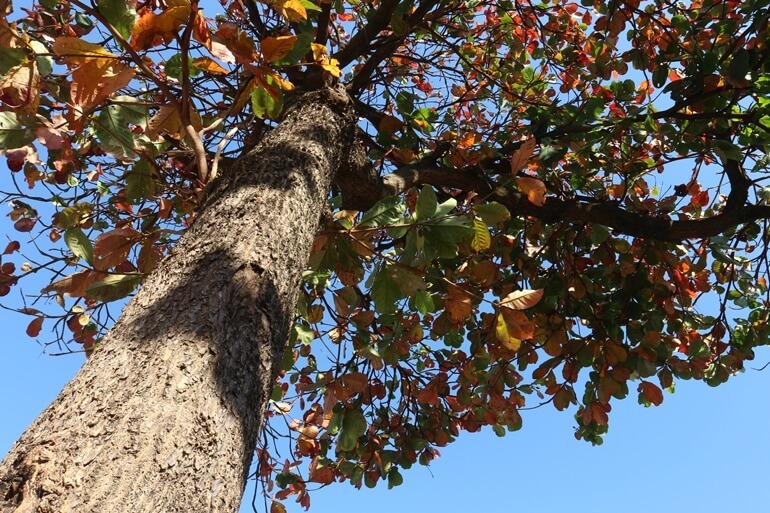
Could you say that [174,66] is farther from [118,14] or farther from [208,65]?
[118,14]

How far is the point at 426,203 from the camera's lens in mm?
1805

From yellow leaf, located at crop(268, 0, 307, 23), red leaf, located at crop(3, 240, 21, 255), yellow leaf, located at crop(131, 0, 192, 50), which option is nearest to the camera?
yellow leaf, located at crop(131, 0, 192, 50)

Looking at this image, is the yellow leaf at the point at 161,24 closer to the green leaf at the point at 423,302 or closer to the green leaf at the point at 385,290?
the green leaf at the point at 385,290

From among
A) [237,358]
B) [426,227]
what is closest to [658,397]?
[426,227]

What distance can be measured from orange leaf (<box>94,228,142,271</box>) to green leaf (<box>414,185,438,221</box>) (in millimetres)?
827

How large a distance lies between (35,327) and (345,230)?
7.31 feet

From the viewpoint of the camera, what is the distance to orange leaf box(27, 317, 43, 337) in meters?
3.17

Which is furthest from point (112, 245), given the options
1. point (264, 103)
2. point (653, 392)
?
point (653, 392)

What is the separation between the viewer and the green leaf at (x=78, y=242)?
143 cm

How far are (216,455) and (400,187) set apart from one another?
5.99ft

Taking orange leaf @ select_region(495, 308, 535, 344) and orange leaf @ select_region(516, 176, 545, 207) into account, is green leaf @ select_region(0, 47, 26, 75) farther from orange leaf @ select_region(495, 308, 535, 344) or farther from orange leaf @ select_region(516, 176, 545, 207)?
orange leaf @ select_region(516, 176, 545, 207)

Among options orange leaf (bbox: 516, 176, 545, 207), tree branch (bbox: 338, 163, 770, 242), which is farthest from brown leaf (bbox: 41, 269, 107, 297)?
orange leaf (bbox: 516, 176, 545, 207)

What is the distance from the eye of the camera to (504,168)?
3047 mm

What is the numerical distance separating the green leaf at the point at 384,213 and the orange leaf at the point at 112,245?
0.69m
